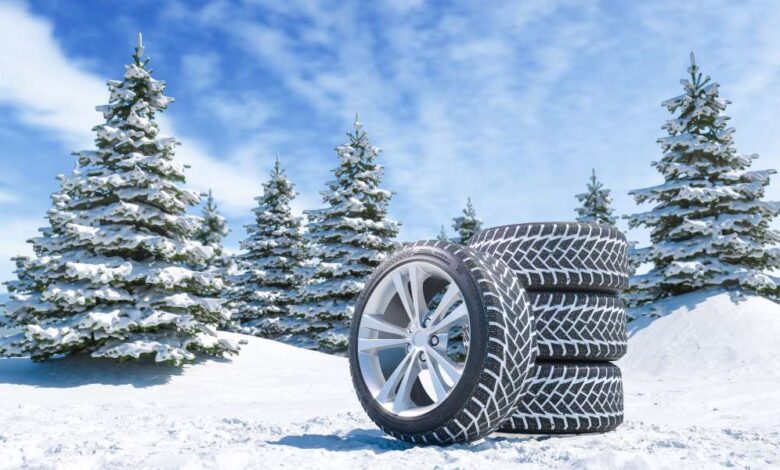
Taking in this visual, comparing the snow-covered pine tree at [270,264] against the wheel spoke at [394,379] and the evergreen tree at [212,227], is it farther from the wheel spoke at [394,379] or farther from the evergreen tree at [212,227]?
the wheel spoke at [394,379]

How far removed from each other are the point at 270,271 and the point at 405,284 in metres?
22.6

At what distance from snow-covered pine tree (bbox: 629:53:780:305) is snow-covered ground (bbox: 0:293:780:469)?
4.42ft

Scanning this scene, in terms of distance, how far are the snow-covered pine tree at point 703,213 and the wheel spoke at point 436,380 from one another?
13.0 meters

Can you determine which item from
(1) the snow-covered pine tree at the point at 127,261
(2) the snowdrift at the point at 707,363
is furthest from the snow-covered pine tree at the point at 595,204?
(1) the snow-covered pine tree at the point at 127,261

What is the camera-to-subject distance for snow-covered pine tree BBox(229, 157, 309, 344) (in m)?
25.7

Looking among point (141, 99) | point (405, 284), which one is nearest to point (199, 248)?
point (141, 99)

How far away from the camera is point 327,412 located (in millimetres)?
6984

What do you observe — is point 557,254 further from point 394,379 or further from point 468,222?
point 468,222

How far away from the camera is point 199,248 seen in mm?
13289

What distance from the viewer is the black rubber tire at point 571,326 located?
5.09 metres

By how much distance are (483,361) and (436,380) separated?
→ 0.51 m

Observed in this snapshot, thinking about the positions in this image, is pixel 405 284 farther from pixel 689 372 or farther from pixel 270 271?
pixel 270 271

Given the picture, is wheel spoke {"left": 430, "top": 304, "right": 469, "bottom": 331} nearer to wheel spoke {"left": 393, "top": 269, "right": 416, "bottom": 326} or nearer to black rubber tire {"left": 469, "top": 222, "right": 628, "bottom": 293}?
wheel spoke {"left": 393, "top": 269, "right": 416, "bottom": 326}

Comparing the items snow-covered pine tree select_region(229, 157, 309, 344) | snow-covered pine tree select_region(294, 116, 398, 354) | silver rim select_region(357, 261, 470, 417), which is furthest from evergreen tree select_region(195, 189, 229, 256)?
silver rim select_region(357, 261, 470, 417)
